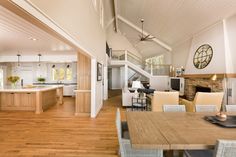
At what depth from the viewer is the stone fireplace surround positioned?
17.4 ft

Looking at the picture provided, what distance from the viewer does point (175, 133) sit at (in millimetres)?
1706

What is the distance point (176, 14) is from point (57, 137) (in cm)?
622

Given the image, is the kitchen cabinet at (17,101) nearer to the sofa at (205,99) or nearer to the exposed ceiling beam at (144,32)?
the sofa at (205,99)

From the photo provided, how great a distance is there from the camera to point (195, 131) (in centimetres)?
177

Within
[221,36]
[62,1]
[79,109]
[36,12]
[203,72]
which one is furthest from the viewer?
[203,72]

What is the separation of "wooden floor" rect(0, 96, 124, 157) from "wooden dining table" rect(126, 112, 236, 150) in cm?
117

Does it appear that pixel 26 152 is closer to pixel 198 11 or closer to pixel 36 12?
pixel 36 12

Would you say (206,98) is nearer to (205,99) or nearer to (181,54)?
(205,99)

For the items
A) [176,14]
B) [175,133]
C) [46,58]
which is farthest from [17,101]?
[176,14]

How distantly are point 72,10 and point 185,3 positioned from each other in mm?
4383

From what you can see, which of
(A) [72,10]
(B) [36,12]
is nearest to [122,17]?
(A) [72,10]

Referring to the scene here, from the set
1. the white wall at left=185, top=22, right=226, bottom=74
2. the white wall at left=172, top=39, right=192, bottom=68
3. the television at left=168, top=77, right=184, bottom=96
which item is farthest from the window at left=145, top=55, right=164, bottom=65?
the white wall at left=185, top=22, right=226, bottom=74

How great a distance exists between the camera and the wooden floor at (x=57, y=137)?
9.17ft

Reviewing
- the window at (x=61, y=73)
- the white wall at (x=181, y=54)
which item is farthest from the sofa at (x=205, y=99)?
the window at (x=61, y=73)
